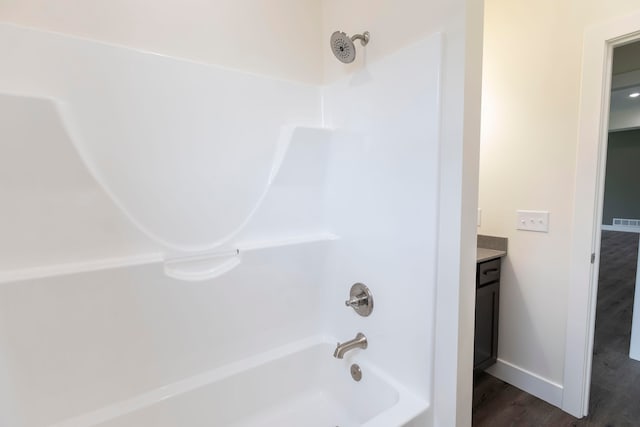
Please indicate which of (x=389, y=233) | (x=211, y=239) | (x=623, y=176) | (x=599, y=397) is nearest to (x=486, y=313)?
(x=599, y=397)

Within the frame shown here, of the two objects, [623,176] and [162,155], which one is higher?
[623,176]

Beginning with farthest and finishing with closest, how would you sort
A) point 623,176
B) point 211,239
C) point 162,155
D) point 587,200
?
1. point 623,176
2. point 587,200
3. point 211,239
4. point 162,155

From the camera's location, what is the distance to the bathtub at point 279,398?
3.76ft

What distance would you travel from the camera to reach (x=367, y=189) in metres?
1.38

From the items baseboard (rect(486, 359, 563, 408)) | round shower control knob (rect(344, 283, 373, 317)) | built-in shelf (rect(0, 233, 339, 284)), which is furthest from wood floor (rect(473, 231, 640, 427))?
built-in shelf (rect(0, 233, 339, 284))

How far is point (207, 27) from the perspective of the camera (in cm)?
134

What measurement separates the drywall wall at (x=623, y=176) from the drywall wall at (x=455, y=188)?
335 inches

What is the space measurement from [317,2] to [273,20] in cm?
33

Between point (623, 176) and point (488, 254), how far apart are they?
8.30m

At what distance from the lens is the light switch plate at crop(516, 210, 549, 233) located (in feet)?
6.02

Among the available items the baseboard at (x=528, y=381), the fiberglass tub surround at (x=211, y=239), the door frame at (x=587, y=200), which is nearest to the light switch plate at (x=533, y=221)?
the door frame at (x=587, y=200)

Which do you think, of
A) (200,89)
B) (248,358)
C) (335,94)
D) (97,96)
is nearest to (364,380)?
(248,358)

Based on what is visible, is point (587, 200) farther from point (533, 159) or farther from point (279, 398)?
point (279, 398)

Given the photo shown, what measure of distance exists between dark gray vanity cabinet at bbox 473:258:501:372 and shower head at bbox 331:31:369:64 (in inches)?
59.2
